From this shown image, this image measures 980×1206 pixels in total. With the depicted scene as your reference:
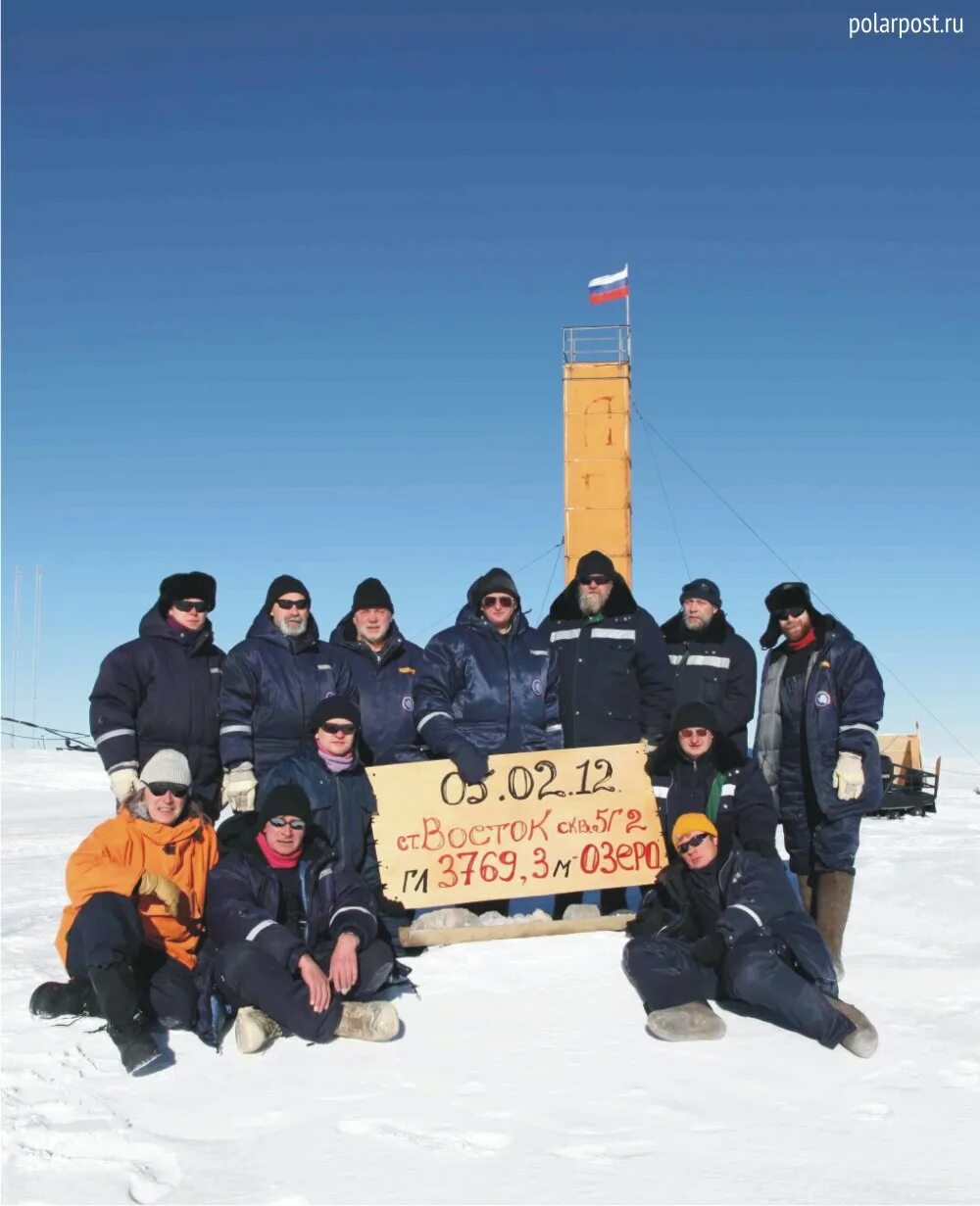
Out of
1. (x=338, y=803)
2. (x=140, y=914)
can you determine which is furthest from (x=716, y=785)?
(x=140, y=914)

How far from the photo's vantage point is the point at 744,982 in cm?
456

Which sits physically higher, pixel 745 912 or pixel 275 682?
pixel 275 682

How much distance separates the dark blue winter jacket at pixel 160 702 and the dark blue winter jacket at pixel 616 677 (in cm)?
183

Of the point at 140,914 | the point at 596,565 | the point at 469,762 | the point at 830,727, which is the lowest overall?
the point at 140,914

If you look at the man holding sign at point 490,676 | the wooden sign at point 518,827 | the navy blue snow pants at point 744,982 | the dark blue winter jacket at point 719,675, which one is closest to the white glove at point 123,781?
the wooden sign at point 518,827

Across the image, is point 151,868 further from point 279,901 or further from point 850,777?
point 850,777

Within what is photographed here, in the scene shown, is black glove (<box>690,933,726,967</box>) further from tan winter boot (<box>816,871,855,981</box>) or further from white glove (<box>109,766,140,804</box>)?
white glove (<box>109,766,140,804</box>)

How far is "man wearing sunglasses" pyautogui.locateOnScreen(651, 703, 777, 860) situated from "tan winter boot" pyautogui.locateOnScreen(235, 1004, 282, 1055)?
210 centimetres

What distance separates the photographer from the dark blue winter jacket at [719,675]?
6402mm

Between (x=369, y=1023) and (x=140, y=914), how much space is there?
105 centimetres

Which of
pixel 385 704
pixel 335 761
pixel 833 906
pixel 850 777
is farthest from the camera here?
pixel 385 704

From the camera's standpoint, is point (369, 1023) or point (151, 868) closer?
point (369, 1023)

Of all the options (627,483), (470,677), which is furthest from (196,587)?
(627,483)

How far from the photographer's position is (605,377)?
692 inches
